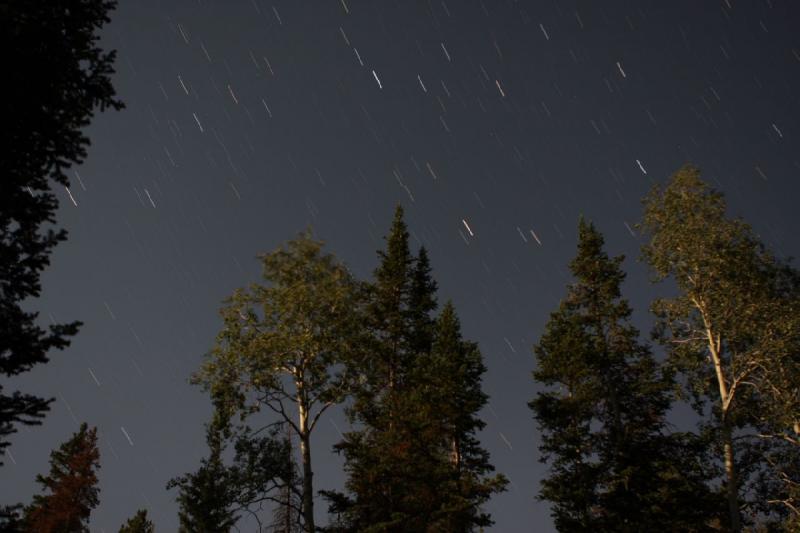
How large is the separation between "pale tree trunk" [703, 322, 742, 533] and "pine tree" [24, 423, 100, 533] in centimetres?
3928

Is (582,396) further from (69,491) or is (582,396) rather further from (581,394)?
(69,491)

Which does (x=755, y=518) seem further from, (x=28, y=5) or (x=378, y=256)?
(x=28, y=5)

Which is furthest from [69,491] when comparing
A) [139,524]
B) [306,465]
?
[306,465]

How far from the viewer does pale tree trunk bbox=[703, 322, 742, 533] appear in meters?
22.2

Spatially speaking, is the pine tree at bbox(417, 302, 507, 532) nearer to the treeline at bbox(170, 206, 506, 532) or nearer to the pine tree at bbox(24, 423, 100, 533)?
the treeline at bbox(170, 206, 506, 532)

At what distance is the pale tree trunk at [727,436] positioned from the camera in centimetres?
2225

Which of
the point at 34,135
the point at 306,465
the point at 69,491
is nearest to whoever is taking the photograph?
the point at 34,135

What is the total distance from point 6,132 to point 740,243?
2832 centimetres

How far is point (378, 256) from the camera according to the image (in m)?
36.1

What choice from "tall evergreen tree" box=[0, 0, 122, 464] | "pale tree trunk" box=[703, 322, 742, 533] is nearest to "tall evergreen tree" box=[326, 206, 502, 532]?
"pale tree trunk" box=[703, 322, 742, 533]

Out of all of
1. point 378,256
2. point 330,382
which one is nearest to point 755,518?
point 330,382

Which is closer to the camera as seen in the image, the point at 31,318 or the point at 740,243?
the point at 31,318

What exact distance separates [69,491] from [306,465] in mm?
25942

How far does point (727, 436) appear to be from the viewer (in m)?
23.8
